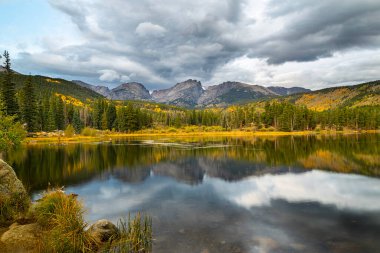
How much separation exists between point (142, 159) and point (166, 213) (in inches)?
1322

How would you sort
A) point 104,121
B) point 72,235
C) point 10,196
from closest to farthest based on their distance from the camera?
point 72,235 < point 10,196 < point 104,121

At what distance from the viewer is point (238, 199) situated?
25.6 meters

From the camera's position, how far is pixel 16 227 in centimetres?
1550

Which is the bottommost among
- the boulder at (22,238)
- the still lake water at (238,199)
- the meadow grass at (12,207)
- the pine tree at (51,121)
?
the still lake water at (238,199)

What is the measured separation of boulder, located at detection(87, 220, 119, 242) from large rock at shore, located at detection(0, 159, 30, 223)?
6.54 metres

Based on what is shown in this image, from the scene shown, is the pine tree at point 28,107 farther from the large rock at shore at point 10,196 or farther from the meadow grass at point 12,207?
the meadow grass at point 12,207

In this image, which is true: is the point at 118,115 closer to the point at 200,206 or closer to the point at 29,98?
the point at 29,98

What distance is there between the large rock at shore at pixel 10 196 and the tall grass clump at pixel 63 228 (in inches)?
100

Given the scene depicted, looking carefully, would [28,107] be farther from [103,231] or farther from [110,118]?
[103,231]

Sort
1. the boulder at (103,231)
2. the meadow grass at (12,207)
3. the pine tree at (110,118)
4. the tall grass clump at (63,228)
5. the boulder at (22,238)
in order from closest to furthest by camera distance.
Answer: the tall grass clump at (63,228), the boulder at (22,238), the boulder at (103,231), the meadow grass at (12,207), the pine tree at (110,118)

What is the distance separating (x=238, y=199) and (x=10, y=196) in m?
17.8

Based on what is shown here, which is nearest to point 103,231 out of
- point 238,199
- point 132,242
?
point 132,242

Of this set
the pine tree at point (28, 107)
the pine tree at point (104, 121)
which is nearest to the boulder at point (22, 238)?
the pine tree at point (28, 107)

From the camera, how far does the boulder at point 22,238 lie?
Answer: 13.2 meters
